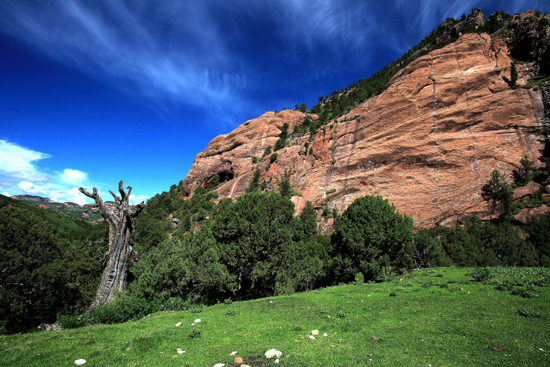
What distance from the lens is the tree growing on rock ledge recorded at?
13.2 metres

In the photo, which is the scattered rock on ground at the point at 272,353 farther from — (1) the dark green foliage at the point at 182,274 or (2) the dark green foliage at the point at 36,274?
(2) the dark green foliage at the point at 36,274

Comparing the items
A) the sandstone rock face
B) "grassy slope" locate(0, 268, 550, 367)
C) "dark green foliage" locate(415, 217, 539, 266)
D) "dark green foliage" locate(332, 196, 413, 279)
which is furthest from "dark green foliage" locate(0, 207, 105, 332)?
"dark green foliage" locate(415, 217, 539, 266)

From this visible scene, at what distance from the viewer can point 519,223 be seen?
27438 millimetres

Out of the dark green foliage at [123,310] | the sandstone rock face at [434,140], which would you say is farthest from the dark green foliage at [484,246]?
the dark green foliage at [123,310]

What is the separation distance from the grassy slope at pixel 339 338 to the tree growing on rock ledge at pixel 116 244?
5004 millimetres

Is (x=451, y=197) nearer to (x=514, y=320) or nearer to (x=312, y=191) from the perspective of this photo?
(x=312, y=191)

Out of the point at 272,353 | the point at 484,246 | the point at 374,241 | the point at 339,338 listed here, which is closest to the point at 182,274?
the point at 272,353

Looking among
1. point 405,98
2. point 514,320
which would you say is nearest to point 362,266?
point 514,320

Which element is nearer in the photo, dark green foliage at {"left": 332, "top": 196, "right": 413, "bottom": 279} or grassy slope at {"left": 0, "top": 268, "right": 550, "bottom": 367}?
grassy slope at {"left": 0, "top": 268, "right": 550, "bottom": 367}

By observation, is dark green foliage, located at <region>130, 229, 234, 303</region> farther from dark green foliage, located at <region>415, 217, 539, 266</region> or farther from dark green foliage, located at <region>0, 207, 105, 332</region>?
dark green foliage, located at <region>415, 217, 539, 266</region>

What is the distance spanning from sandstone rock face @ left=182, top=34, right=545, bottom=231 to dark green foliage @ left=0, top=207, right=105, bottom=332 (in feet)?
104

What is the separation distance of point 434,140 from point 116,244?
1600 inches

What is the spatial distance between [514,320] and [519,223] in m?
29.9

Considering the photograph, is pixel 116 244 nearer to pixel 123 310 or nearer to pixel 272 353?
pixel 123 310
